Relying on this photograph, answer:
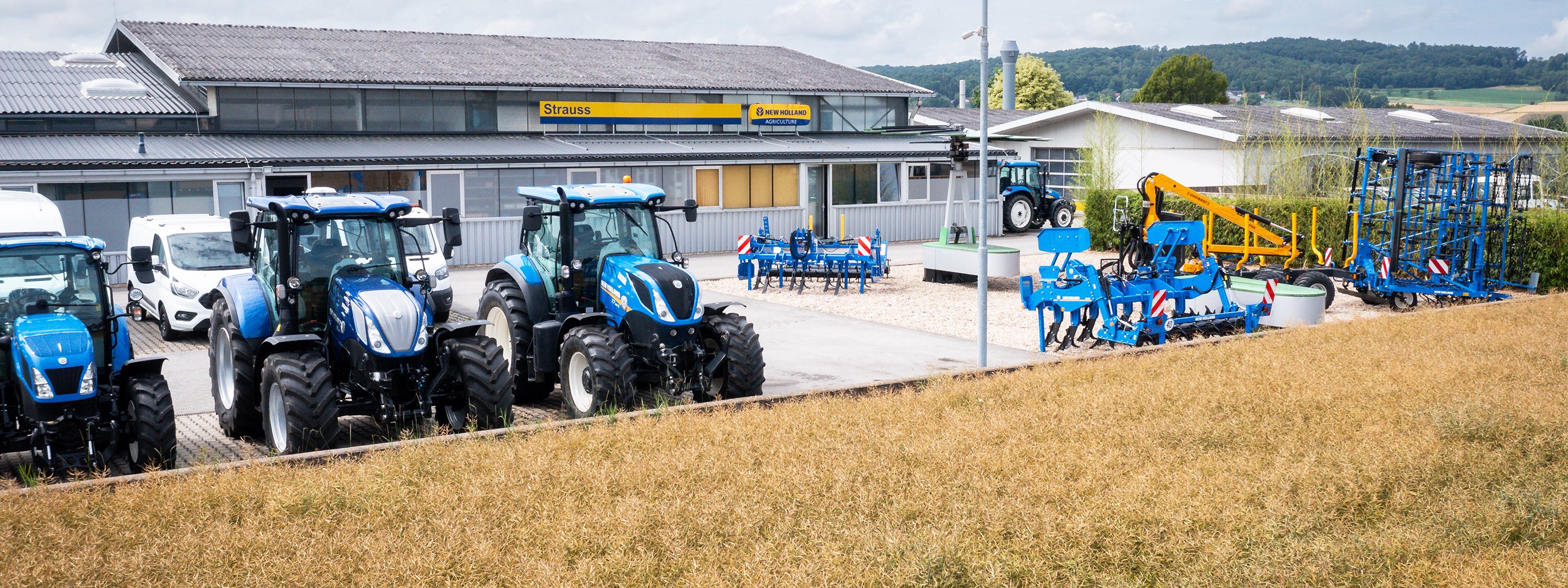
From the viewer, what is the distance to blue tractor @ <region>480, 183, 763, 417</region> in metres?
9.89

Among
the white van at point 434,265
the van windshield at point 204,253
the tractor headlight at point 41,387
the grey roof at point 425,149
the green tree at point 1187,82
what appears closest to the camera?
the tractor headlight at point 41,387

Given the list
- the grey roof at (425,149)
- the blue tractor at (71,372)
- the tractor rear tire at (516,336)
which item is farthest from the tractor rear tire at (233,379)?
the grey roof at (425,149)

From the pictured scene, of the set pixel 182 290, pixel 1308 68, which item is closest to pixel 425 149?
pixel 182 290

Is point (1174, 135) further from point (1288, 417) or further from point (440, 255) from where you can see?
point (1288, 417)

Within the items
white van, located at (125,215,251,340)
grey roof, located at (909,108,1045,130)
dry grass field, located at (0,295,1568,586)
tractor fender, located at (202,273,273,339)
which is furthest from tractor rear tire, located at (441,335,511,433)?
grey roof, located at (909,108,1045,130)

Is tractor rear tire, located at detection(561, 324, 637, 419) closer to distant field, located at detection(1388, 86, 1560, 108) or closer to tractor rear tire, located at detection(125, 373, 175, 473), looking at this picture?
tractor rear tire, located at detection(125, 373, 175, 473)

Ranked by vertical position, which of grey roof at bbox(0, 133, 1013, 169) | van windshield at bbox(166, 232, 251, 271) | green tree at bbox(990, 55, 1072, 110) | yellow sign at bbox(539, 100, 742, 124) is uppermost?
green tree at bbox(990, 55, 1072, 110)

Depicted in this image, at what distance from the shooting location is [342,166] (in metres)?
21.9

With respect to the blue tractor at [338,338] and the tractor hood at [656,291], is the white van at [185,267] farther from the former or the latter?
the tractor hood at [656,291]

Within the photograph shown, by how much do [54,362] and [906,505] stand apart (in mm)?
5600

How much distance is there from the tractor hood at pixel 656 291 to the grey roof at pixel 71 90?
16681 millimetres

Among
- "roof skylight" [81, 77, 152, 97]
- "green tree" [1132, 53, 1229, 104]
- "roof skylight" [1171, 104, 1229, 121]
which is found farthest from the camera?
"green tree" [1132, 53, 1229, 104]

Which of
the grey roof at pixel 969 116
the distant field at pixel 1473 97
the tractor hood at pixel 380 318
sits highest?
the distant field at pixel 1473 97

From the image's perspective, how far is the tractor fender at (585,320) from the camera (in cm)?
1016
